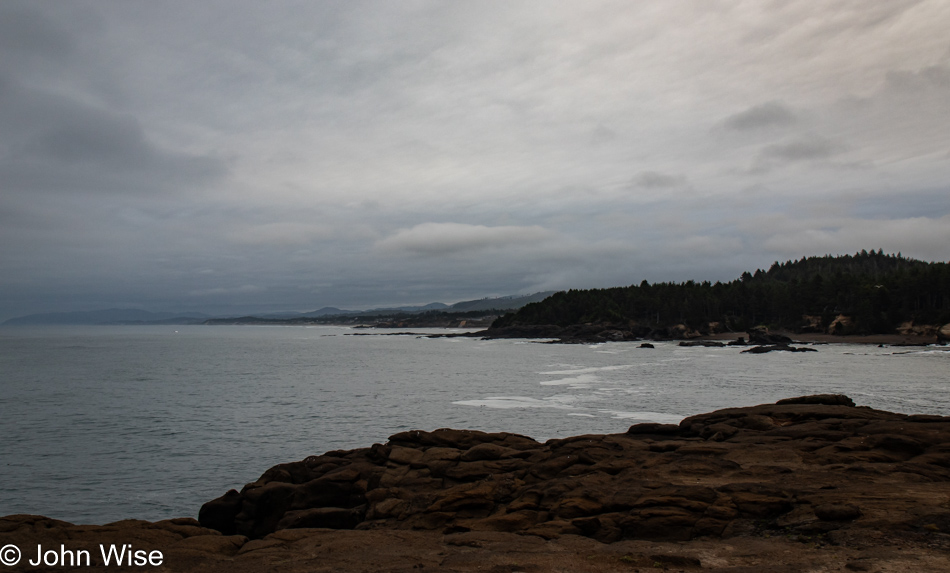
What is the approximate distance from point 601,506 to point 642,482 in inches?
72.9

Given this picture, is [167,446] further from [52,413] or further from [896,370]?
[896,370]

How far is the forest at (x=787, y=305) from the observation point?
422 ft

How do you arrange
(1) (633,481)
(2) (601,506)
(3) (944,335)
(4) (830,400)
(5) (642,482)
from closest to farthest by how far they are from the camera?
1. (2) (601,506)
2. (5) (642,482)
3. (1) (633,481)
4. (4) (830,400)
5. (3) (944,335)

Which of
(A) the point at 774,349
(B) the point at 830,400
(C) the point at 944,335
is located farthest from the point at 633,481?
(C) the point at 944,335

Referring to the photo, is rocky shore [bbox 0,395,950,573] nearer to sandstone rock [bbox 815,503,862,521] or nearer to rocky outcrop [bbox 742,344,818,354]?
sandstone rock [bbox 815,503,862,521]

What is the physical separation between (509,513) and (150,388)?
5369cm

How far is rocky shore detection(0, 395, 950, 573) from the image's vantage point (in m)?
11.4

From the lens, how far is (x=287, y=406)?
4534 cm

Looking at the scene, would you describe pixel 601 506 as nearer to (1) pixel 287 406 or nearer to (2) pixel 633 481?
(2) pixel 633 481

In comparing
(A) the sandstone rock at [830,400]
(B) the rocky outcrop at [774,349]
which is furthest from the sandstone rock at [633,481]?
(B) the rocky outcrop at [774,349]

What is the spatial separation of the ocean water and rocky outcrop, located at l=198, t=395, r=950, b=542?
6.79 metres

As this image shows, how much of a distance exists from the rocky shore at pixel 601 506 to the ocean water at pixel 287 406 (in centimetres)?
715

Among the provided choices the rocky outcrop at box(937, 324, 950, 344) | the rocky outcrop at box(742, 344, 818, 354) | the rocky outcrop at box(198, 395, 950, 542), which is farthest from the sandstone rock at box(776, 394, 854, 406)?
the rocky outcrop at box(937, 324, 950, 344)

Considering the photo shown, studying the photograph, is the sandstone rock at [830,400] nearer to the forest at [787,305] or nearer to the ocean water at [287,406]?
the ocean water at [287,406]
